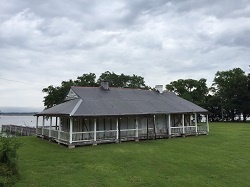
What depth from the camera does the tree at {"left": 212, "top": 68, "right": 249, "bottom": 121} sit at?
183 feet

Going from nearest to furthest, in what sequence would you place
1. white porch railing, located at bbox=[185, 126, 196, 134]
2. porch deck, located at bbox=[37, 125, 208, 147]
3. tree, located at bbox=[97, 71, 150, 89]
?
porch deck, located at bbox=[37, 125, 208, 147]
white porch railing, located at bbox=[185, 126, 196, 134]
tree, located at bbox=[97, 71, 150, 89]

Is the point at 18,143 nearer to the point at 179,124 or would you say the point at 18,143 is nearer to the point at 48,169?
the point at 48,169

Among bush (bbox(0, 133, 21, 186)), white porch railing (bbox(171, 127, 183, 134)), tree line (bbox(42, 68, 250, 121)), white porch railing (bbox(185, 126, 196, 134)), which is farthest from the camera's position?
tree line (bbox(42, 68, 250, 121))

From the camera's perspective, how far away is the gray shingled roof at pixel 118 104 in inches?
845

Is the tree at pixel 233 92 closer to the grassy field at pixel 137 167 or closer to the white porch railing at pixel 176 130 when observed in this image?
the white porch railing at pixel 176 130

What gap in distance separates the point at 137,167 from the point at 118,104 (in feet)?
37.7

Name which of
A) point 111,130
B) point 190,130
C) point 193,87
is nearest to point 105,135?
point 111,130

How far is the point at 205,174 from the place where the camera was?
12.1m

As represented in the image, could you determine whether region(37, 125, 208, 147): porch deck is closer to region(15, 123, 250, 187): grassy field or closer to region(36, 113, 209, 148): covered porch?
region(36, 113, 209, 148): covered porch

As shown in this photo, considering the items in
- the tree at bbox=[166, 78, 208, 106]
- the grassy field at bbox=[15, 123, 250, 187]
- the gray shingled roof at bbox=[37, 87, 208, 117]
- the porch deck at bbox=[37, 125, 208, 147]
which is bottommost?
the grassy field at bbox=[15, 123, 250, 187]

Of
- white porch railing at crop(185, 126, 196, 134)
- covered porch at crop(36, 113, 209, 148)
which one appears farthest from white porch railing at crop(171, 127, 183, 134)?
white porch railing at crop(185, 126, 196, 134)

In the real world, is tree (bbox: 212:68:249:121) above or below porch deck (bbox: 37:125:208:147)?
above

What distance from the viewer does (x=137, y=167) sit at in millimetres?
13172

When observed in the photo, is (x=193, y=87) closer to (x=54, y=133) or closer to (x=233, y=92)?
(x=233, y=92)
